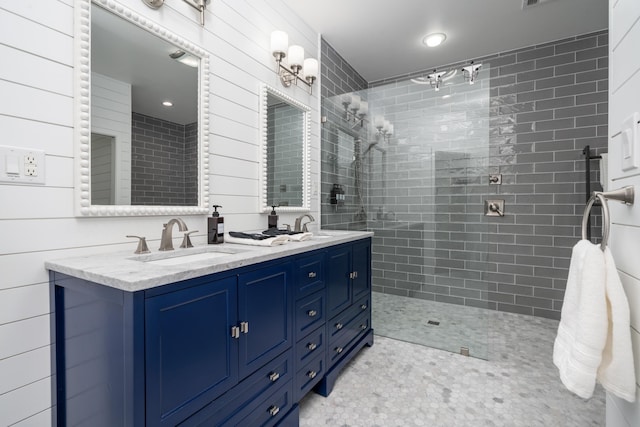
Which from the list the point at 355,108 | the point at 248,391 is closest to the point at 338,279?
the point at 248,391

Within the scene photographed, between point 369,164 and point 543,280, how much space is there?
2143 millimetres

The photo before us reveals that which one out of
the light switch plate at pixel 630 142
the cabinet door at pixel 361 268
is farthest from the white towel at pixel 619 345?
the cabinet door at pixel 361 268

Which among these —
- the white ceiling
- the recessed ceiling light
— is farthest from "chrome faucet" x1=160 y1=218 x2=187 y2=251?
the recessed ceiling light

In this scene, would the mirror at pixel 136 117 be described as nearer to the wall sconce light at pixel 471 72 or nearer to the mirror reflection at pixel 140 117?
the mirror reflection at pixel 140 117

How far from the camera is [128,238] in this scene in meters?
1.32

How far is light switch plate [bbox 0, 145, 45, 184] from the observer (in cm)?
95

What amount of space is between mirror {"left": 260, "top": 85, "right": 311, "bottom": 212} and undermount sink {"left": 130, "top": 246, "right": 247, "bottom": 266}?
0.63 metres

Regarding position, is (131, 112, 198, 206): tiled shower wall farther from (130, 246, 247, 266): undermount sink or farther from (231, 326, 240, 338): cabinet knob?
(231, 326, 240, 338): cabinet knob

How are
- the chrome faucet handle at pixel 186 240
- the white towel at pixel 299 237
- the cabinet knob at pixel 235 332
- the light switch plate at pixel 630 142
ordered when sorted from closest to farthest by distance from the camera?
the light switch plate at pixel 630 142
the cabinet knob at pixel 235 332
the chrome faucet handle at pixel 186 240
the white towel at pixel 299 237

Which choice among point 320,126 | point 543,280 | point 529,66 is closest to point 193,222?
point 320,126

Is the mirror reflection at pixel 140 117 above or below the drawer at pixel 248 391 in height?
above

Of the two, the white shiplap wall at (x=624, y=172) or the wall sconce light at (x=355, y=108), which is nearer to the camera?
the white shiplap wall at (x=624, y=172)

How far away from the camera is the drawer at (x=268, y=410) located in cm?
117

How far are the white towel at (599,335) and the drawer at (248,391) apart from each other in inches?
42.5
